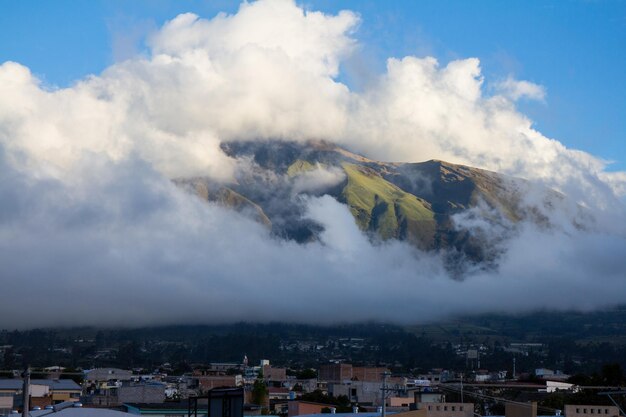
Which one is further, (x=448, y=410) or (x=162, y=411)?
(x=162, y=411)

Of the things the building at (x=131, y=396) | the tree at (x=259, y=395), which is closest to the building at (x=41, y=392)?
the building at (x=131, y=396)

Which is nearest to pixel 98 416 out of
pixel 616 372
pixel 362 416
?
pixel 362 416

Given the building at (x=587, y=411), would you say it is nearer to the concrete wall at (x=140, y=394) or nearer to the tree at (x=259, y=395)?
the tree at (x=259, y=395)

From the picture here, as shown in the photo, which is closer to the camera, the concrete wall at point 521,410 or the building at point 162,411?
the concrete wall at point 521,410

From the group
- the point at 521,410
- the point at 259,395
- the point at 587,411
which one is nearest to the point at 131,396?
the point at 259,395

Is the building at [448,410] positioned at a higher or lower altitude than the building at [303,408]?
higher

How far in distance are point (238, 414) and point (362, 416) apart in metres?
48.9

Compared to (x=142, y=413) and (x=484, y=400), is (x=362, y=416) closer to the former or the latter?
(x=142, y=413)

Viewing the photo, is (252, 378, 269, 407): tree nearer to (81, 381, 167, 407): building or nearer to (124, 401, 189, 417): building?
(81, 381, 167, 407): building

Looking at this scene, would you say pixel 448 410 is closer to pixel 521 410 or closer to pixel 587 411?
pixel 521 410

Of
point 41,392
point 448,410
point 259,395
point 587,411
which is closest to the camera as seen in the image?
point 587,411

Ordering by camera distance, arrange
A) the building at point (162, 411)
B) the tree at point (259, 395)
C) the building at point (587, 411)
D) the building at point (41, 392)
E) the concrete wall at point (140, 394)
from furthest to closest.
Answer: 1. the tree at point (259, 395)
2. the concrete wall at point (140, 394)
3. the building at point (41, 392)
4. the building at point (162, 411)
5. the building at point (587, 411)

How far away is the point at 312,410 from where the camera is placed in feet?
439

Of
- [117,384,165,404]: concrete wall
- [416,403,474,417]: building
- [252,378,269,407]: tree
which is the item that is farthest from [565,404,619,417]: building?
[117,384,165,404]: concrete wall
